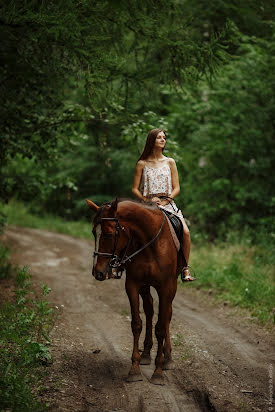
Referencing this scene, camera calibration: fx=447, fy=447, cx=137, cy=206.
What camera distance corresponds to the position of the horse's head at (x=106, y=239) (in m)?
4.64

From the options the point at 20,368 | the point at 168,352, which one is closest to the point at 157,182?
the point at 168,352

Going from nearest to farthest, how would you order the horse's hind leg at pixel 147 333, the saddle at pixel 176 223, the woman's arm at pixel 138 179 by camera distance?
the saddle at pixel 176 223, the horse's hind leg at pixel 147 333, the woman's arm at pixel 138 179

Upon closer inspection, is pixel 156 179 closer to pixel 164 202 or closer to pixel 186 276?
pixel 164 202

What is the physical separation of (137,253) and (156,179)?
1.19 metres

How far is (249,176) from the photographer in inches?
515

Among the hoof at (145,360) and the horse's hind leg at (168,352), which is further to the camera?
the hoof at (145,360)

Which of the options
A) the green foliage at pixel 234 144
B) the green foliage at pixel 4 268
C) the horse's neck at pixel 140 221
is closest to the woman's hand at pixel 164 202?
the horse's neck at pixel 140 221

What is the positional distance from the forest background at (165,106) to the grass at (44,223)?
722 cm

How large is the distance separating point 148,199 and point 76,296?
428 cm

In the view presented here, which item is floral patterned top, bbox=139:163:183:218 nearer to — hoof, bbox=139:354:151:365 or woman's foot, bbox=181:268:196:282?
woman's foot, bbox=181:268:196:282

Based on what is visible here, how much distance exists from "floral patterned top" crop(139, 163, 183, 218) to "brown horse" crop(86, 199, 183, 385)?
508 mm

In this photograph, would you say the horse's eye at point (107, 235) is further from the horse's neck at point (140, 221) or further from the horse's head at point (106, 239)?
the horse's neck at point (140, 221)

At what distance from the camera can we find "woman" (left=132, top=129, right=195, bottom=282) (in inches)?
229

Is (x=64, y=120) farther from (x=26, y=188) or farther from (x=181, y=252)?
(x=181, y=252)
